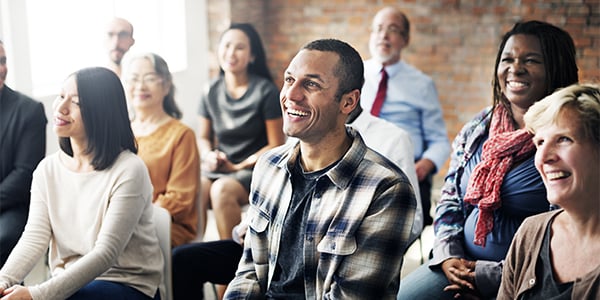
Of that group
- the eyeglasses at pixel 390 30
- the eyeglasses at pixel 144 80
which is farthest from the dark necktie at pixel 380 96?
the eyeglasses at pixel 144 80

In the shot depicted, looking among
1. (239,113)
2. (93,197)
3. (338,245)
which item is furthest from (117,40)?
(338,245)

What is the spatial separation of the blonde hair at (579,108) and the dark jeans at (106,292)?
1241mm

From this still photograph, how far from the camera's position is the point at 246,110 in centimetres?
350

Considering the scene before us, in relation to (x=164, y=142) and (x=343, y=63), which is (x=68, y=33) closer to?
(x=164, y=142)

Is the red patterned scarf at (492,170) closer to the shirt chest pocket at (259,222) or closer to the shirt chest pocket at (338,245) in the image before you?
the shirt chest pocket at (338,245)

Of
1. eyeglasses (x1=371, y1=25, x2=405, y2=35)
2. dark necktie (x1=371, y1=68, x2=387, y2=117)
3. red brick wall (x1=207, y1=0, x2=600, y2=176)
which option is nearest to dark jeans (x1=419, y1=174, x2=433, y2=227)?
dark necktie (x1=371, y1=68, x2=387, y2=117)

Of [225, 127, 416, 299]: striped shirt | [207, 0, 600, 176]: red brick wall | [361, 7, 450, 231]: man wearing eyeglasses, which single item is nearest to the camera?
[225, 127, 416, 299]: striped shirt

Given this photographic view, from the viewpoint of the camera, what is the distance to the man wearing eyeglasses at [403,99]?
3.35m

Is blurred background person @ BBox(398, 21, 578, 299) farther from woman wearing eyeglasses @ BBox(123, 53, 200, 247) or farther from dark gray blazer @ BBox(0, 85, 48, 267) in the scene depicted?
dark gray blazer @ BBox(0, 85, 48, 267)

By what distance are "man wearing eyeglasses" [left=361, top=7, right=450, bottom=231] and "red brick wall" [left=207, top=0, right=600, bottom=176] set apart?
1559 mm

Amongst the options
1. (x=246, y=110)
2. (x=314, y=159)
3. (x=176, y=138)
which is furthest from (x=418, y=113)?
(x=314, y=159)

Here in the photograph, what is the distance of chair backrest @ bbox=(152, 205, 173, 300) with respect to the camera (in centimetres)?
226

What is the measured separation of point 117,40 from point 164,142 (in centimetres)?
49

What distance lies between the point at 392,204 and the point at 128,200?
801mm
